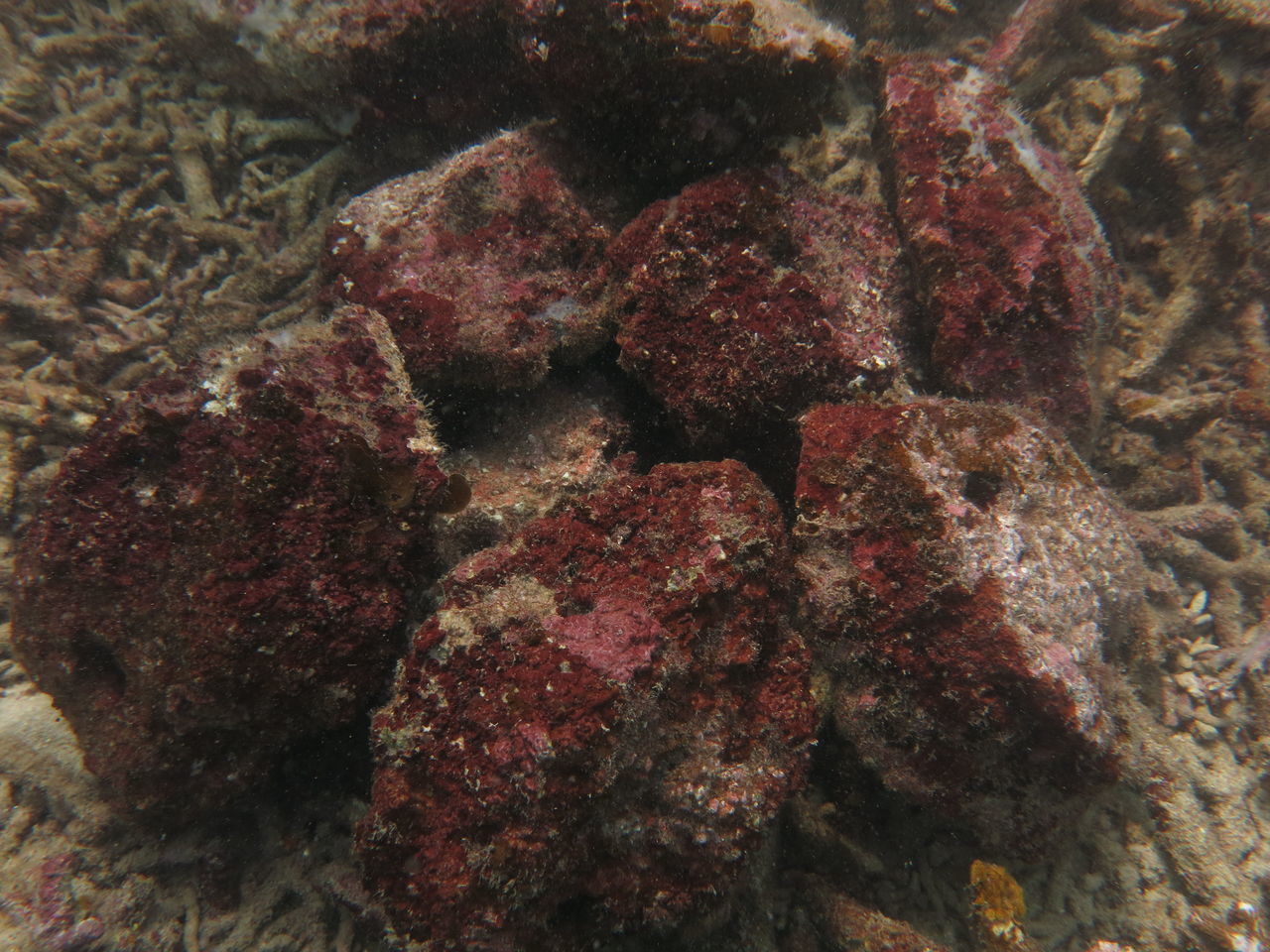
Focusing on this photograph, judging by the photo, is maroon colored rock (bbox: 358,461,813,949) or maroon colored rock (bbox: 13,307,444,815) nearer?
maroon colored rock (bbox: 358,461,813,949)

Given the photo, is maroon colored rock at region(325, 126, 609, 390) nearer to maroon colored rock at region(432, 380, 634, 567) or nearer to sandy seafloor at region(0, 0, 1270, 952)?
maroon colored rock at region(432, 380, 634, 567)

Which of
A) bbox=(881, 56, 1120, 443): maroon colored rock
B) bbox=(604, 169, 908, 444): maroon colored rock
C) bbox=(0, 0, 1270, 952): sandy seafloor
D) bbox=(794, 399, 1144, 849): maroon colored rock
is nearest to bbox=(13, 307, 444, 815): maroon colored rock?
bbox=(0, 0, 1270, 952): sandy seafloor

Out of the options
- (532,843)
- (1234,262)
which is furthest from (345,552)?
(1234,262)

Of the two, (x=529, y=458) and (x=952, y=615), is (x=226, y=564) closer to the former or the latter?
(x=529, y=458)

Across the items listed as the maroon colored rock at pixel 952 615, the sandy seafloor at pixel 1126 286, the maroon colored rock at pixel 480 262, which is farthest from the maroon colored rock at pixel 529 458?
the sandy seafloor at pixel 1126 286

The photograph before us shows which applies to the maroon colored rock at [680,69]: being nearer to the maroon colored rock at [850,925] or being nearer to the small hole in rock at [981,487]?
the small hole in rock at [981,487]

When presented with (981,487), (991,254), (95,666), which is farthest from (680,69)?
(95,666)
